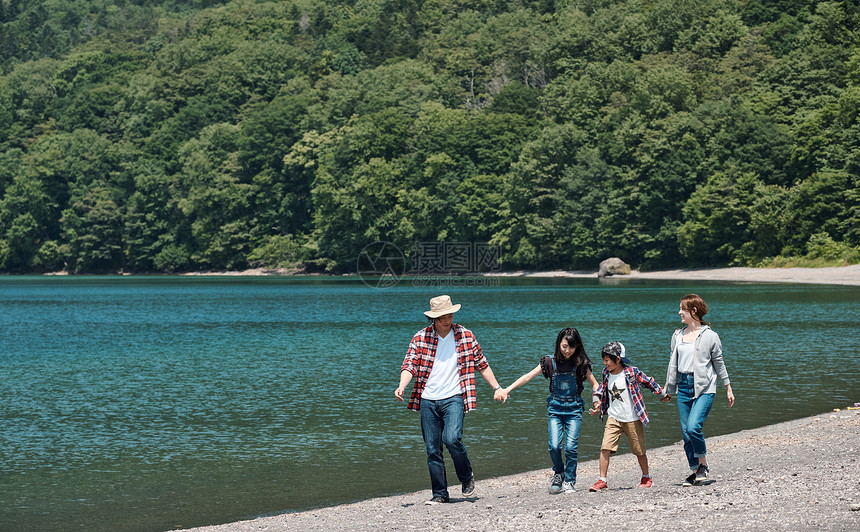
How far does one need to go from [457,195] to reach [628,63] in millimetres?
31629

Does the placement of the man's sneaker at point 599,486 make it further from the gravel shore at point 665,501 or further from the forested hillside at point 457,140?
the forested hillside at point 457,140

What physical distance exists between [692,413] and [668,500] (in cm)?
123

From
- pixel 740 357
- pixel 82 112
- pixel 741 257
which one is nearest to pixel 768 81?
pixel 741 257

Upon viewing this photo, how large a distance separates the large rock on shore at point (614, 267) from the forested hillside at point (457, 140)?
210cm

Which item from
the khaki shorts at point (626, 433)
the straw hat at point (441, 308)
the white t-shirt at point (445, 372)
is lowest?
the khaki shorts at point (626, 433)

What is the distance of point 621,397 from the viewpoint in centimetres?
1191

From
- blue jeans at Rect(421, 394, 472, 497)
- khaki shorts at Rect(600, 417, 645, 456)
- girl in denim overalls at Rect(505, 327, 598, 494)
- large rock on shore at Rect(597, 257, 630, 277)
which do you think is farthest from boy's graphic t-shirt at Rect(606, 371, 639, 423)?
large rock on shore at Rect(597, 257, 630, 277)

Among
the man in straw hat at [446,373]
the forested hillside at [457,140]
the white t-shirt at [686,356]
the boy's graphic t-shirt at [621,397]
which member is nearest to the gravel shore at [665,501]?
the boy's graphic t-shirt at [621,397]

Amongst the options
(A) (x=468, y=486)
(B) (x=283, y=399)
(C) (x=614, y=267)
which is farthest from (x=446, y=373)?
(C) (x=614, y=267)

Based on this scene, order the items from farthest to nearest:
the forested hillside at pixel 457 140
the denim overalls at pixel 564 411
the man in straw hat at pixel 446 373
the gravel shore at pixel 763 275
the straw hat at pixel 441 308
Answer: the forested hillside at pixel 457 140, the gravel shore at pixel 763 275, the denim overalls at pixel 564 411, the man in straw hat at pixel 446 373, the straw hat at pixel 441 308

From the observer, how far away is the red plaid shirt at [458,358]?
11320 mm

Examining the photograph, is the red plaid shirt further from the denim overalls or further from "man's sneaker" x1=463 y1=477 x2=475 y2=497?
"man's sneaker" x1=463 y1=477 x2=475 y2=497

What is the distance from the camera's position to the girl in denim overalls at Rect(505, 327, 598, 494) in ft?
37.6

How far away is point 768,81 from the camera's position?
99062 millimetres
